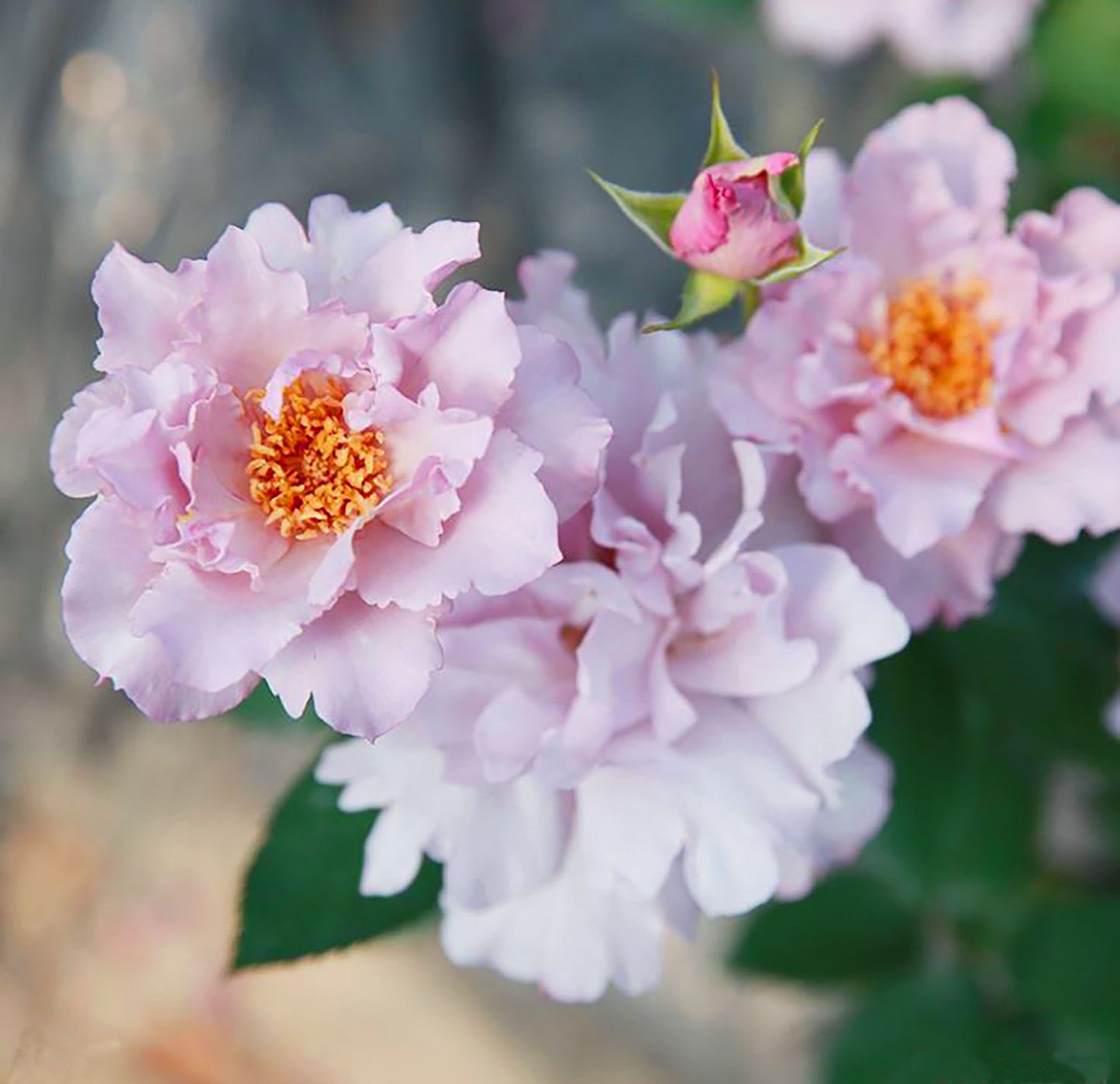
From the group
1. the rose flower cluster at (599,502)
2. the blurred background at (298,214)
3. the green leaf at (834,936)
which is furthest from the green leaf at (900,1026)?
the rose flower cluster at (599,502)

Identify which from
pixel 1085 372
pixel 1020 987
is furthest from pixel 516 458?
pixel 1020 987

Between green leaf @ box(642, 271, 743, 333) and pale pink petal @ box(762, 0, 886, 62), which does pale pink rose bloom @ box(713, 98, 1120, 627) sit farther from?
pale pink petal @ box(762, 0, 886, 62)

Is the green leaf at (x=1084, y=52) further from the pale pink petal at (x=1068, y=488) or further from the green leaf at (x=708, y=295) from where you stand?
the green leaf at (x=708, y=295)

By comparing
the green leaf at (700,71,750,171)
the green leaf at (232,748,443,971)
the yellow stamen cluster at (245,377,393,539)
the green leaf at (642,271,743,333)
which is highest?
the green leaf at (700,71,750,171)

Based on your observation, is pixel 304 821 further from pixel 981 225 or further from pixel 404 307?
pixel 981 225

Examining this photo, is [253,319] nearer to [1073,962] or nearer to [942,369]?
[942,369]

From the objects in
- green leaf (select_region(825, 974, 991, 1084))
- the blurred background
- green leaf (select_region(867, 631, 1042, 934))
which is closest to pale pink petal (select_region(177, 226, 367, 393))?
green leaf (select_region(867, 631, 1042, 934))
